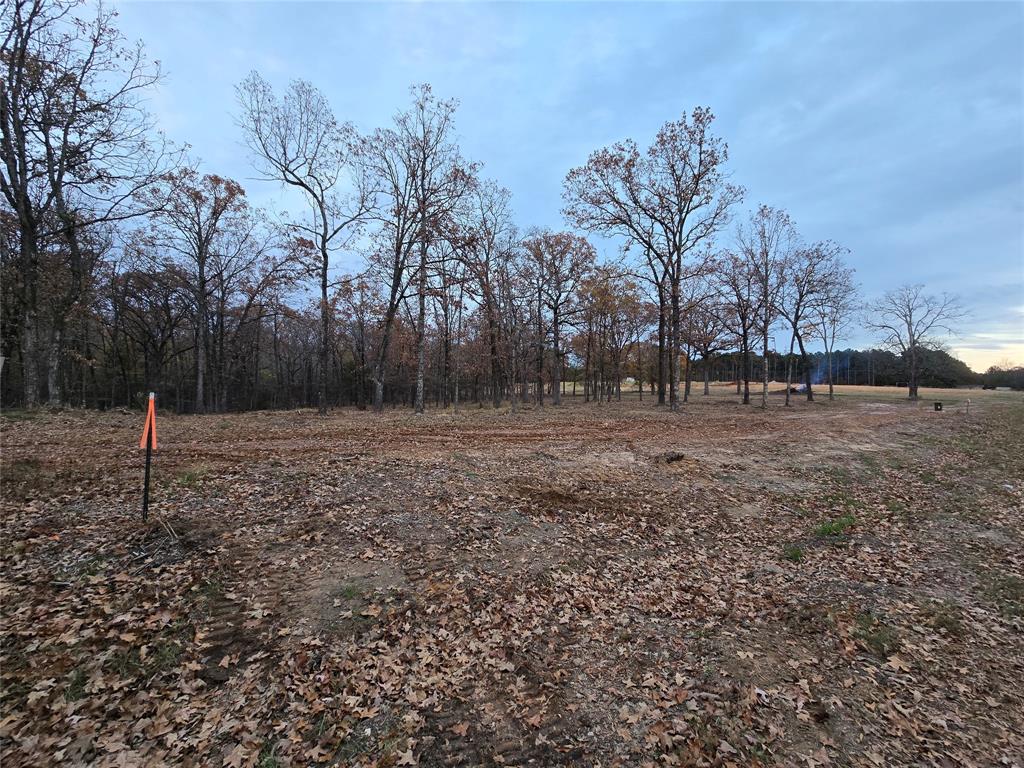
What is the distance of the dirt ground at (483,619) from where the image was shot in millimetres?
3348

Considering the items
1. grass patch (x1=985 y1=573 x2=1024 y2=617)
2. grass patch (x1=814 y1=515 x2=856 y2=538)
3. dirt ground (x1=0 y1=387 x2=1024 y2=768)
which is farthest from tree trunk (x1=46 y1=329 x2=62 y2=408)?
grass patch (x1=985 y1=573 x2=1024 y2=617)

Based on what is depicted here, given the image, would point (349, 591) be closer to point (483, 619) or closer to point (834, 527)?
point (483, 619)

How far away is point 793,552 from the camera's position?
691cm

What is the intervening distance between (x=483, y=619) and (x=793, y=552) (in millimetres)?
5322

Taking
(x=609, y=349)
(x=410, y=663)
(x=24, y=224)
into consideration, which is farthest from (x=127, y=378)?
(x=410, y=663)

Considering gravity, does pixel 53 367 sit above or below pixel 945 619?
above

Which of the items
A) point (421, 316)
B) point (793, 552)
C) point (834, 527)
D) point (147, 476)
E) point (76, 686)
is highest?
point (421, 316)

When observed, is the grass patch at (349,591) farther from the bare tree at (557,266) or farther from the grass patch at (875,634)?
the bare tree at (557,266)

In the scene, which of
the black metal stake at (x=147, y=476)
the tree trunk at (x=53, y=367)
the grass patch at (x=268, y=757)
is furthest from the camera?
the tree trunk at (x=53, y=367)

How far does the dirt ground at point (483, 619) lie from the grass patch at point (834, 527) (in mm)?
65

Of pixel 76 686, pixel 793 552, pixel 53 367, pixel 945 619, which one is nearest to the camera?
pixel 76 686

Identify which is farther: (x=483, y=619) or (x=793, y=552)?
(x=793, y=552)

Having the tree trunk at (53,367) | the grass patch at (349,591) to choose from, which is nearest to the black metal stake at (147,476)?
the grass patch at (349,591)

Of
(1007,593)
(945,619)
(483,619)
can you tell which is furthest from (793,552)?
(483,619)
